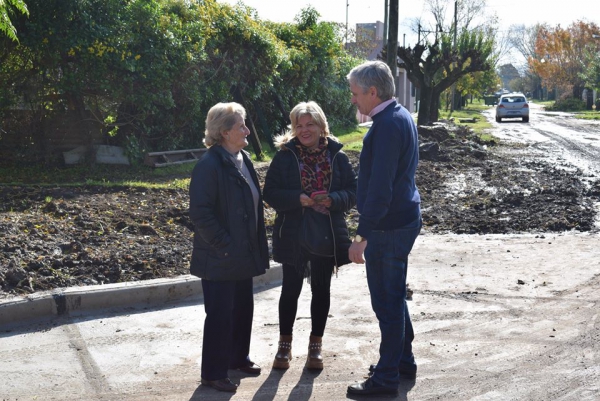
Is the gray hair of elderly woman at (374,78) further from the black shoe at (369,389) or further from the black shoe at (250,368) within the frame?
the black shoe at (250,368)

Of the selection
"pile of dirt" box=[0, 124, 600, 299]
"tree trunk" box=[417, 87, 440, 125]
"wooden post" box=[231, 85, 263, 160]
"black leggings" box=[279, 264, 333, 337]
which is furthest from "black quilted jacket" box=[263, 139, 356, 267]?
"tree trunk" box=[417, 87, 440, 125]

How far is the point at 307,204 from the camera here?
203 inches

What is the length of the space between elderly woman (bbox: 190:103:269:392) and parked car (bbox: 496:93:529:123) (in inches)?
1685

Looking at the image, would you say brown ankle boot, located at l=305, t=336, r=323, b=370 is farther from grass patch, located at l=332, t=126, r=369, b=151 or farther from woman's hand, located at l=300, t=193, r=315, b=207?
grass patch, located at l=332, t=126, r=369, b=151

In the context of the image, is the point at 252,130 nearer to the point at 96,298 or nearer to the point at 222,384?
the point at 96,298

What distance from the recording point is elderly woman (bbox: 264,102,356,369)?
5215mm

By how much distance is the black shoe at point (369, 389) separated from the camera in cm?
478

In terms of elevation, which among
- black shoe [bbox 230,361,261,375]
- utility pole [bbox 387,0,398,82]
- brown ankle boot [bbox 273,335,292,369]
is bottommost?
black shoe [bbox 230,361,261,375]

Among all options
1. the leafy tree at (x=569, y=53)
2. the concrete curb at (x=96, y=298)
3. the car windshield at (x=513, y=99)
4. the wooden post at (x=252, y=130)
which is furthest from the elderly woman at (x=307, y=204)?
the leafy tree at (x=569, y=53)

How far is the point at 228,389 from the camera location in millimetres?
4879

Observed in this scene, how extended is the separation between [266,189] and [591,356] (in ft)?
8.33

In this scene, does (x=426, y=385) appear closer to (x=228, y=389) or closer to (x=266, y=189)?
(x=228, y=389)

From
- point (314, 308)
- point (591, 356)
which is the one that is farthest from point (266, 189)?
point (591, 356)

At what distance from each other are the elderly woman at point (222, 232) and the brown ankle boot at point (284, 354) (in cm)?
36
